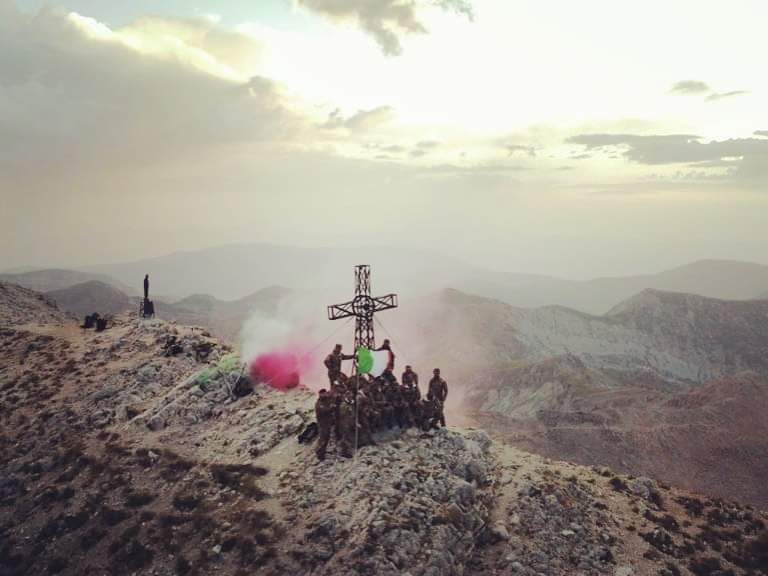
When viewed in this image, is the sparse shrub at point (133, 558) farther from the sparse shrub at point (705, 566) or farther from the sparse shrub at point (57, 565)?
the sparse shrub at point (705, 566)

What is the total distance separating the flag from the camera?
2433 cm

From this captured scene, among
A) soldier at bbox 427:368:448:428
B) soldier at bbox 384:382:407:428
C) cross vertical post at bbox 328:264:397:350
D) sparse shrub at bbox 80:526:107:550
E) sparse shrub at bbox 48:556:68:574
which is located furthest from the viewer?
soldier at bbox 427:368:448:428

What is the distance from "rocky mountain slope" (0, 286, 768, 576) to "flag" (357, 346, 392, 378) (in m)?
3.71

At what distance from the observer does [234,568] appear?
17.2 meters

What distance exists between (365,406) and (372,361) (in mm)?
2636

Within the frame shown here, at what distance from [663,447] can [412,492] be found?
48163mm

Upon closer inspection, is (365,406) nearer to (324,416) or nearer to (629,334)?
(324,416)

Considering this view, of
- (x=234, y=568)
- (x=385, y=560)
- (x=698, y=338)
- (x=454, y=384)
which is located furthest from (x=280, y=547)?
(x=698, y=338)

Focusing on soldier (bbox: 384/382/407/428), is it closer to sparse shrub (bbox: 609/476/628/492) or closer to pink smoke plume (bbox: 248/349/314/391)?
pink smoke plume (bbox: 248/349/314/391)

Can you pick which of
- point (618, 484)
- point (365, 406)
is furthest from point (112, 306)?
point (618, 484)

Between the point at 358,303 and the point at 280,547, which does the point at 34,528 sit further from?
the point at 358,303

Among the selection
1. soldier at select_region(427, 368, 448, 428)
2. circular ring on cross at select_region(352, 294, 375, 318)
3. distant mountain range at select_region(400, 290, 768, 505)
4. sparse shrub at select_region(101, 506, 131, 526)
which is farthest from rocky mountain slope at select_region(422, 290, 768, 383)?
sparse shrub at select_region(101, 506, 131, 526)

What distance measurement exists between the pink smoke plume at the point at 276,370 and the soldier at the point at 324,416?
26.3 ft

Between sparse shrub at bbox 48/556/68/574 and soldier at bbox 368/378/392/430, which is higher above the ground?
soldier at bbox 368/378/392/430
